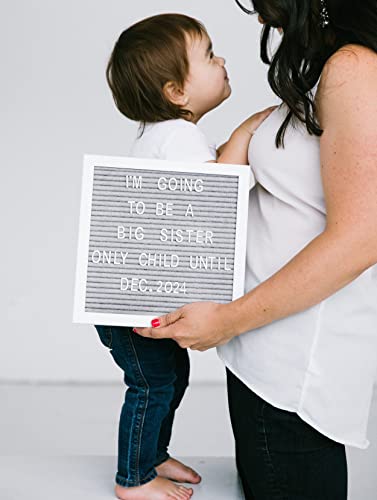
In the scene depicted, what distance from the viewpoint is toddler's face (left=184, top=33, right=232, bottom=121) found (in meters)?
1.92

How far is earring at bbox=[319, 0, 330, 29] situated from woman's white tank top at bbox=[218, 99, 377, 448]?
15 cm

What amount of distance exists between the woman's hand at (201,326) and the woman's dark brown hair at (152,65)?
0.55 m

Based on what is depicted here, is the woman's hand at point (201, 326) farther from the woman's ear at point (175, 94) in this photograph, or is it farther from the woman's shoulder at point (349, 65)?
the woman's ear at point (175, 94)

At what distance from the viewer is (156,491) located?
191 cm

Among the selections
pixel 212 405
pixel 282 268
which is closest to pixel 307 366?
pixel 282 268

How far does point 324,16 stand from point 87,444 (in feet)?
7.19

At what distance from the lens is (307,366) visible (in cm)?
148

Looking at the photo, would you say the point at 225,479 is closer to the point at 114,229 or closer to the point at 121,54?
the point at 114,229

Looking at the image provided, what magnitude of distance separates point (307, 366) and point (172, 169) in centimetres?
41

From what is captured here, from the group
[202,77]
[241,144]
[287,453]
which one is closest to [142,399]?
[287,453]

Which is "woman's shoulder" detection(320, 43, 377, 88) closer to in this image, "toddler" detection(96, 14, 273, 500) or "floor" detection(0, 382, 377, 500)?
"toddler" detection(96, 14, 273, 500)

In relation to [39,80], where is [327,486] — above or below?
below

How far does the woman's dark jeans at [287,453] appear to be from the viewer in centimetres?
150

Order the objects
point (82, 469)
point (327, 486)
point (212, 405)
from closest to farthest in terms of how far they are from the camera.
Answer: point (327, 486)
point (82, 469)
point (212, 405)
